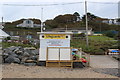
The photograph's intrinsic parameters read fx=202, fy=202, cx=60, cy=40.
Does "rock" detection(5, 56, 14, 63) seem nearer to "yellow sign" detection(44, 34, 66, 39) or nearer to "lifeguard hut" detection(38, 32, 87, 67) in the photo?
"lifeguard hut" detection(38, 32, 87, 67)

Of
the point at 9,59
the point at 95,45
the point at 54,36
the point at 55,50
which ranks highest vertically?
the point at 54,36

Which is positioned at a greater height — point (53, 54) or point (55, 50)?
point (55, 50)

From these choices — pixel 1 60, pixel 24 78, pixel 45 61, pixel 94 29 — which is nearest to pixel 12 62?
pixel 1 60

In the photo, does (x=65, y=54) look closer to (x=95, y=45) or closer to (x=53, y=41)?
(x=53, y=41)

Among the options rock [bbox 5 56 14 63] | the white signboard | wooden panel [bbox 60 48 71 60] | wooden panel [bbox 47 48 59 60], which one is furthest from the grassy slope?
rock [bbox 5 56 14 63]

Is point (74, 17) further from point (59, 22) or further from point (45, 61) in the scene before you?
point (45, 61)

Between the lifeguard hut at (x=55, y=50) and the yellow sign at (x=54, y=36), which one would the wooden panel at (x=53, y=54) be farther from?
the yellow sign at (x=54, y=36)

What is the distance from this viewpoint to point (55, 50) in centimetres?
1320

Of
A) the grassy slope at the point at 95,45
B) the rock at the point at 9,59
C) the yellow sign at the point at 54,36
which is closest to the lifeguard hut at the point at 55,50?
the yellow sign at the point at 54,36

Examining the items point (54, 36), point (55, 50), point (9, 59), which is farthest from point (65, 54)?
point (9, 59)

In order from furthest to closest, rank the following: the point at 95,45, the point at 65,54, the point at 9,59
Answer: the point at 95,45, the point at 9,59, the point at 65,54

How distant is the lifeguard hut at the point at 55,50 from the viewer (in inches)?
504

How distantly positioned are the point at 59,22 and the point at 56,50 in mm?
78846

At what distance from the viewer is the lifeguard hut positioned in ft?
42.0
